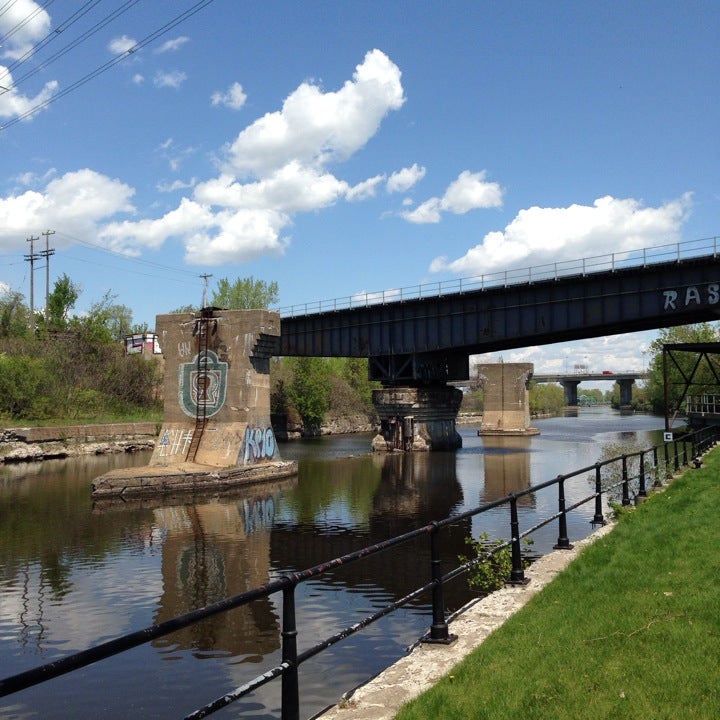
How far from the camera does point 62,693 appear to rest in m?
9.05

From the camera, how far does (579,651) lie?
6.43 metres

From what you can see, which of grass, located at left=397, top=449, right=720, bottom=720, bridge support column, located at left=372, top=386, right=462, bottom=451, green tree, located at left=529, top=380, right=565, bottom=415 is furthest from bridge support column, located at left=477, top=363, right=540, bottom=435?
grass, located at left=397, top=449, right=720, bottom=720

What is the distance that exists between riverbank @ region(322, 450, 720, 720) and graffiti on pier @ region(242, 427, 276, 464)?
2481 centimetres

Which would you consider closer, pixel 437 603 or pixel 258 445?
pixel 437 603

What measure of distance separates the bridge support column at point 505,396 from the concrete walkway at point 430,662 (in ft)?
237

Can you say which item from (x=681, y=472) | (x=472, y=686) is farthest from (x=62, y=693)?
(x=681, y=472)

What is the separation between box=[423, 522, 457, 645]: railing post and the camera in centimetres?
699

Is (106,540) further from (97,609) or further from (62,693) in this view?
(62,693)

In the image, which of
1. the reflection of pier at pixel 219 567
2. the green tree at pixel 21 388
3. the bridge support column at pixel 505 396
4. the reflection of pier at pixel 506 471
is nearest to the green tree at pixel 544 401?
the bridge support column at pixel 505 396

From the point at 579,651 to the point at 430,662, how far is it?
4.59 ft

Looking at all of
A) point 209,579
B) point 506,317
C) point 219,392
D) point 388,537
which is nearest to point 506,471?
point 506,317

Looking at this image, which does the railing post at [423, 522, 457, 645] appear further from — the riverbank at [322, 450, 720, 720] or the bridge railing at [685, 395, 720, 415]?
the bridge railing at [685, 395, 720, 415]

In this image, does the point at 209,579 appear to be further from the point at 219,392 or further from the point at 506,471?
the point at 506,471

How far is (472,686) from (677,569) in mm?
4597
